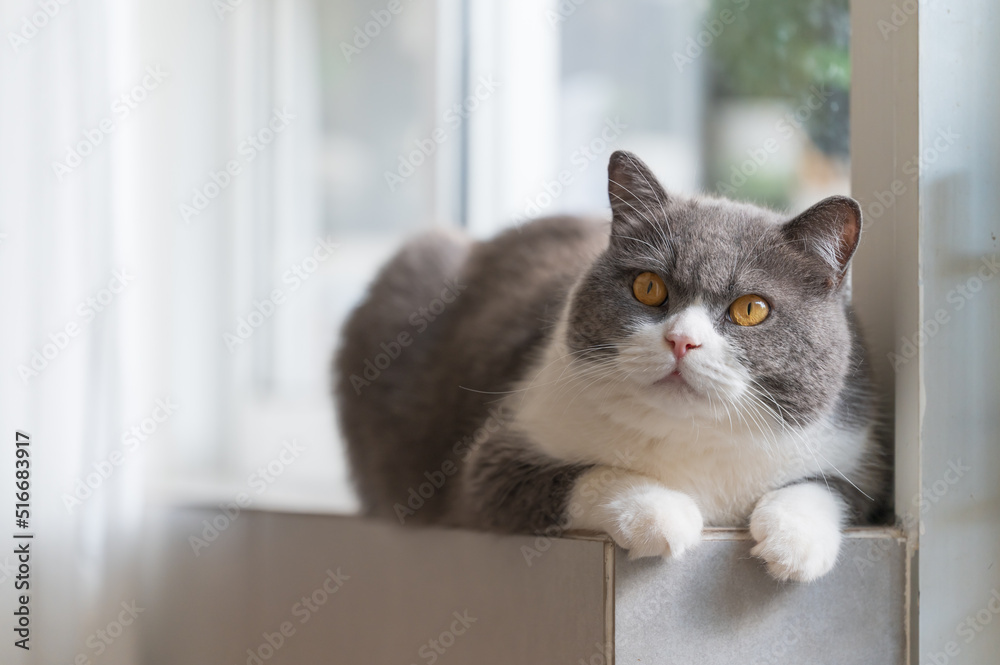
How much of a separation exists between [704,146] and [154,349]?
2.18 m

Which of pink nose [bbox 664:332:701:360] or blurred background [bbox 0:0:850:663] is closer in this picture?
pink nose [bbox 664:332:701:360]

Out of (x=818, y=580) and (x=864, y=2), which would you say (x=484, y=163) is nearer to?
(x=864, y=2)

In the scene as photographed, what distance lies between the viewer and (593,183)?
2.53 m

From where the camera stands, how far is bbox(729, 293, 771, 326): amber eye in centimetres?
104

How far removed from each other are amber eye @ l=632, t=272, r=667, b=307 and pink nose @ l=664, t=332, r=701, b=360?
117mm

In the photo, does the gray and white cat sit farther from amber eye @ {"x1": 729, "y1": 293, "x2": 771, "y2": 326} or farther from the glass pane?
the glass pane

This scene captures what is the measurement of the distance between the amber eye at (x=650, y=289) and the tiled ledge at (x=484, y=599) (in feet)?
1.07

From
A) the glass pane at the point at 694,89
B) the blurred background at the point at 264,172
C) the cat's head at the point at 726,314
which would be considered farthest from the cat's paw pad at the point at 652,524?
the glass pane at the point at 694,89

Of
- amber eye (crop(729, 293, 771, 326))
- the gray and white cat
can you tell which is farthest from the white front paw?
amber eye (crop(729, 293, 771, 326))

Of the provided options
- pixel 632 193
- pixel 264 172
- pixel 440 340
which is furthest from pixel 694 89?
pixel 632 193

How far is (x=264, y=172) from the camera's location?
2.48m

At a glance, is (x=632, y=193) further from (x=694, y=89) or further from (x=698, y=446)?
(x=694, y=89)

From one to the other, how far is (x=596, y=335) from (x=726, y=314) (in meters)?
0.18

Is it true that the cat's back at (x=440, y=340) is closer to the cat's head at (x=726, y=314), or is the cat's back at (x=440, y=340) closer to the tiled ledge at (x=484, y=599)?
the tiled ledge at (x=484, y=599)
